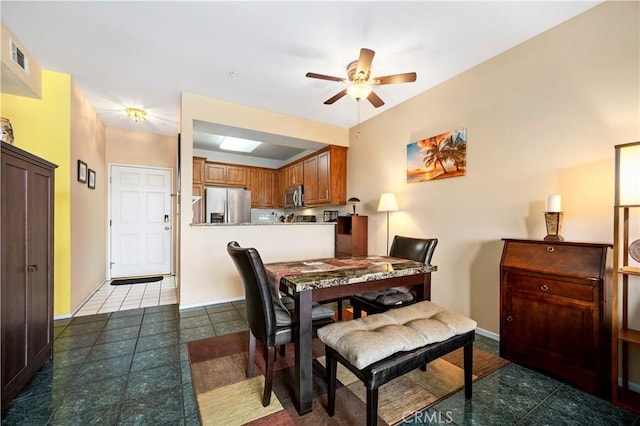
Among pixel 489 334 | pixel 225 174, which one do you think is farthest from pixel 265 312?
pixel 225 174

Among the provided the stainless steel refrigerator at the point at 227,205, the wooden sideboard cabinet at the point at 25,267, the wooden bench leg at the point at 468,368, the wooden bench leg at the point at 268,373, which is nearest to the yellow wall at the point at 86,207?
the wooden sideboard cabinet at the point at 25,267

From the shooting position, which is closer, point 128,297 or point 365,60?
point 365,60

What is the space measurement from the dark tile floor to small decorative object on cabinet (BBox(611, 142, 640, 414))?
0.90 feet

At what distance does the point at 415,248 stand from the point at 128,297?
3.87m

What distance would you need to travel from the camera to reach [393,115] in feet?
11.8

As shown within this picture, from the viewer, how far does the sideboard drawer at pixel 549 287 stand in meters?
1.71

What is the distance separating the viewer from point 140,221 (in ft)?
15.8

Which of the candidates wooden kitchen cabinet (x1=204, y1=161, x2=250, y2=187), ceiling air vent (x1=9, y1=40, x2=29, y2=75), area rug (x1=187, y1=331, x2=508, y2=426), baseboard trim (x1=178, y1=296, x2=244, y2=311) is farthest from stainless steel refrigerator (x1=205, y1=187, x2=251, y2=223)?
area rug (x1=187, y1=331, x2=508, y2=426)

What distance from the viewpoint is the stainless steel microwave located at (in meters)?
5.16

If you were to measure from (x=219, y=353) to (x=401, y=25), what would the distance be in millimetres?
3054

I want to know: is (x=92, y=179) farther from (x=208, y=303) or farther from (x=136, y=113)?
(x=208, y=303)

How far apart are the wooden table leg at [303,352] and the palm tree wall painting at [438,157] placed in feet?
7.36

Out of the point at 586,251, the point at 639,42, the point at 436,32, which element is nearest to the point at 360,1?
the point at 436,32

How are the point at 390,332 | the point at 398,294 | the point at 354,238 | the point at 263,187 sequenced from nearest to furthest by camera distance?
the point at 390,332
the point at 398,294
the point at 354,238
the point at 263,187
